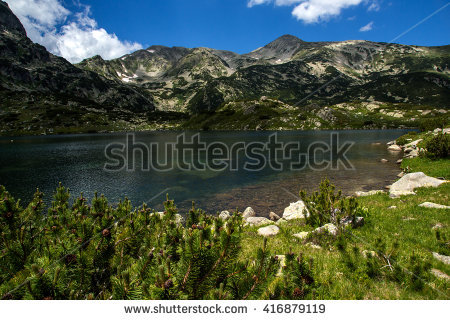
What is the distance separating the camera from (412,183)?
60.0 feet

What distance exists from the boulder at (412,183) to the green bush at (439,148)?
43.5ft

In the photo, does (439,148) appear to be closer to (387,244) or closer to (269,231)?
(387,244)

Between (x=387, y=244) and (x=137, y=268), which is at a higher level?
(x=137, y=268)

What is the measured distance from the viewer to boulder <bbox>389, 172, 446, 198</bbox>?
17.0 meters

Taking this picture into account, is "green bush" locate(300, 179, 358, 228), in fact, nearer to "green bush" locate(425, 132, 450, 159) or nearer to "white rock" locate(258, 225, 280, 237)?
"white rock" locate(258, 225, 280, 237)

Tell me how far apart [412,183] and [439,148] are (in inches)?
586

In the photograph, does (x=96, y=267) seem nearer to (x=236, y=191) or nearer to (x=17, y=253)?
(x=17, y=253)

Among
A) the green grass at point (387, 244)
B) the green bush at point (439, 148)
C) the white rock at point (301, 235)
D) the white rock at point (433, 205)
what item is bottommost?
the white rock at point (301, 235)

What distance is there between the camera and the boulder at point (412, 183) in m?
17.0

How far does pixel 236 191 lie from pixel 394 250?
2249 cm

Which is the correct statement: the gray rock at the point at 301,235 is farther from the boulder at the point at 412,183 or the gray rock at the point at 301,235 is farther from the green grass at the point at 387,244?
the boulder at the point at 412,183

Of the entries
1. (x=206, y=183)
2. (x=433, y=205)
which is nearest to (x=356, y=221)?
(x=433, y=205)

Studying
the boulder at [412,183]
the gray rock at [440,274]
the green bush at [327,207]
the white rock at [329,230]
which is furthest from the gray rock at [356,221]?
the boulder at [412,183]
